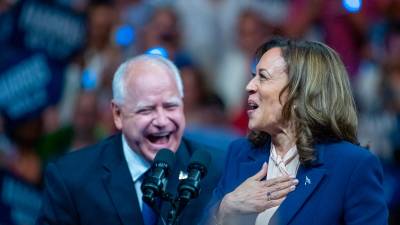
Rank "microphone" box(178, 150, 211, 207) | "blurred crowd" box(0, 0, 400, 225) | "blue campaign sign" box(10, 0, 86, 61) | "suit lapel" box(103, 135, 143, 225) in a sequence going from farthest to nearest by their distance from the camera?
"blue campaign sign" box(10, 0, 86, 61)
"blurred crowd" box(0, 0, 400, 225)
"suit lapel" box(103, 135, 143, 225)
"microphone" box(178, 150, 211, 207)

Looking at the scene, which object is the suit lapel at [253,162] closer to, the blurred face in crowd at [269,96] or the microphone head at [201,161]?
the blurred face in crowd at [269,96]

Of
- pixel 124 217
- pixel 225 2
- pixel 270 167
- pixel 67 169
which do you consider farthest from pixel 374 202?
pixel 225 2

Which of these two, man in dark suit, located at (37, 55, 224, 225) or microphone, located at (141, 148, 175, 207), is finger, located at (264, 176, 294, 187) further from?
man in dark suit, located at (37, 55, 224, 225)

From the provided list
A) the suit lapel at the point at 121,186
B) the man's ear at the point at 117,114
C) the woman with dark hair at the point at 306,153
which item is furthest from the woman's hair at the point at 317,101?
the man's ear at the point at 117,114

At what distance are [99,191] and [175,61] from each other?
3.03 m

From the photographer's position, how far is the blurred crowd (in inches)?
301

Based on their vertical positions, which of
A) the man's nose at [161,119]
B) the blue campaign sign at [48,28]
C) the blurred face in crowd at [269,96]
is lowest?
the man's nose at [161,119]

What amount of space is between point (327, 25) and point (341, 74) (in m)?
4.01

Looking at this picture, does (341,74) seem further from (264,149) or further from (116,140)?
(116,140)

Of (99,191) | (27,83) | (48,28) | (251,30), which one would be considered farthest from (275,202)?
(251,30)

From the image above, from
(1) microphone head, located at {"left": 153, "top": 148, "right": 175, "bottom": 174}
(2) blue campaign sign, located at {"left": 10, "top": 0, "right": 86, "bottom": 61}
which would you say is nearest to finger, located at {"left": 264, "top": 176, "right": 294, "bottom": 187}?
(1) microphone head, located at {"left": 153, "top": 148, "right": 175, "bottom": 174}

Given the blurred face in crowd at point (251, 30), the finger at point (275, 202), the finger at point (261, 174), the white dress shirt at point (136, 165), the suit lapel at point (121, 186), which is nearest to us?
the finger at point (275, 202)

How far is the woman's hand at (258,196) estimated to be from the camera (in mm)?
4430

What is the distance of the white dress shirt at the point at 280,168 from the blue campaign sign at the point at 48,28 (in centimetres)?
363
